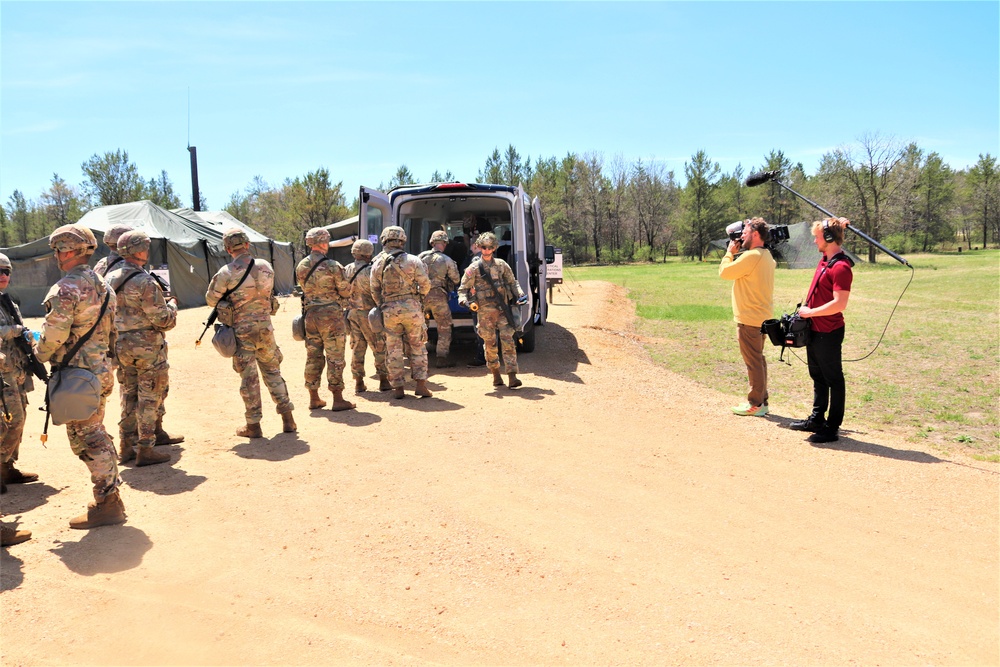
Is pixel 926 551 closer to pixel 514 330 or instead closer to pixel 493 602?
pixel 493 602

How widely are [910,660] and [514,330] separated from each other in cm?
534

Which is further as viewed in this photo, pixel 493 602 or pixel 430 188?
pixel 430 188

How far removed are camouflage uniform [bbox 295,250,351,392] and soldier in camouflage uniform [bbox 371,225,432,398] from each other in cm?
48

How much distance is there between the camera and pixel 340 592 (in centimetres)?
318

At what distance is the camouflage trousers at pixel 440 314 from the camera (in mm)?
8773

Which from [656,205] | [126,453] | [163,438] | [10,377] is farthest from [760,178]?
[656,205]

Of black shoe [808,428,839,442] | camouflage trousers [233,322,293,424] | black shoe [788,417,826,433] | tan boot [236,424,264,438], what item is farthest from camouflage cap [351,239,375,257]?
black shoe [808,428,839,442]

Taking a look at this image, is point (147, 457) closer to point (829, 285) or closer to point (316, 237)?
point (316, 237)

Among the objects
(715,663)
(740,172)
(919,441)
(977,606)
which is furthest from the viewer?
(740,172)

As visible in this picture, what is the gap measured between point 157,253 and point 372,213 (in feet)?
42.2

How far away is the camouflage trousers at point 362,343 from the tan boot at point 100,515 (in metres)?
3.68

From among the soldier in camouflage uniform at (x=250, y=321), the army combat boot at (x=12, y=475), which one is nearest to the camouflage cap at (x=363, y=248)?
the soldier in camouflage uniform at (x=250, y=321)

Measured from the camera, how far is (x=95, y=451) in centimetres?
390

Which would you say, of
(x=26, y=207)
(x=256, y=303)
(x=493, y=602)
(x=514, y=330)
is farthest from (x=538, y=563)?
(x=26, y=207)
